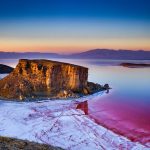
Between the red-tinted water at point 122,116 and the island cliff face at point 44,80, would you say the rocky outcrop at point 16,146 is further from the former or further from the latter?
the island cliff face at point 44,80

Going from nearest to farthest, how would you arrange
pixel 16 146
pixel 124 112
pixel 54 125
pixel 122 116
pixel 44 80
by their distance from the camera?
pixel 16 146, pixel 54 125, pixel 122 116, pixel 124 112, pixel 44 80

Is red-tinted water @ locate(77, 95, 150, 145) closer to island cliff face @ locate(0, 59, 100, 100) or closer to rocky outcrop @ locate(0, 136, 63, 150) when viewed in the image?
island cliff face @ locate(0, 59, 100, 100)

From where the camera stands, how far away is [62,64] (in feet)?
95.6

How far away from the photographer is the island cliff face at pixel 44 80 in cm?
2762

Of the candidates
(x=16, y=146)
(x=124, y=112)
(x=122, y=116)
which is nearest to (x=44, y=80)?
(x=124, y=112)

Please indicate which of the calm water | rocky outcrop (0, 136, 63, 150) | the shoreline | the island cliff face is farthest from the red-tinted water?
rocky outcrop (0, 136, 63, 150)

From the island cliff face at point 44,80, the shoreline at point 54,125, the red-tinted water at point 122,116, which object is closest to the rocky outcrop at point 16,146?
the shoreline at point 54,125

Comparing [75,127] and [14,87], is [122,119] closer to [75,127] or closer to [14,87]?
[75,127]

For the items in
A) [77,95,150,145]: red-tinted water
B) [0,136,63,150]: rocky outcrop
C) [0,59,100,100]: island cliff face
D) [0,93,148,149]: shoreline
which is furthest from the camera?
[0,59,100,100]: island cliff face

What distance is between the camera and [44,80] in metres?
28.5

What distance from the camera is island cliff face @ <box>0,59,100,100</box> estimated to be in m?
27.6

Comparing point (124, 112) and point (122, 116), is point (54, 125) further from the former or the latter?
point (124, 112)

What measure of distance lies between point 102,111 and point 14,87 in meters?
8.93

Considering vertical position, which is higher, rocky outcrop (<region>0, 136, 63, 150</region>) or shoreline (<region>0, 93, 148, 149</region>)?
rocky outcrop (<region>0, 136, 63, 150</region>)
